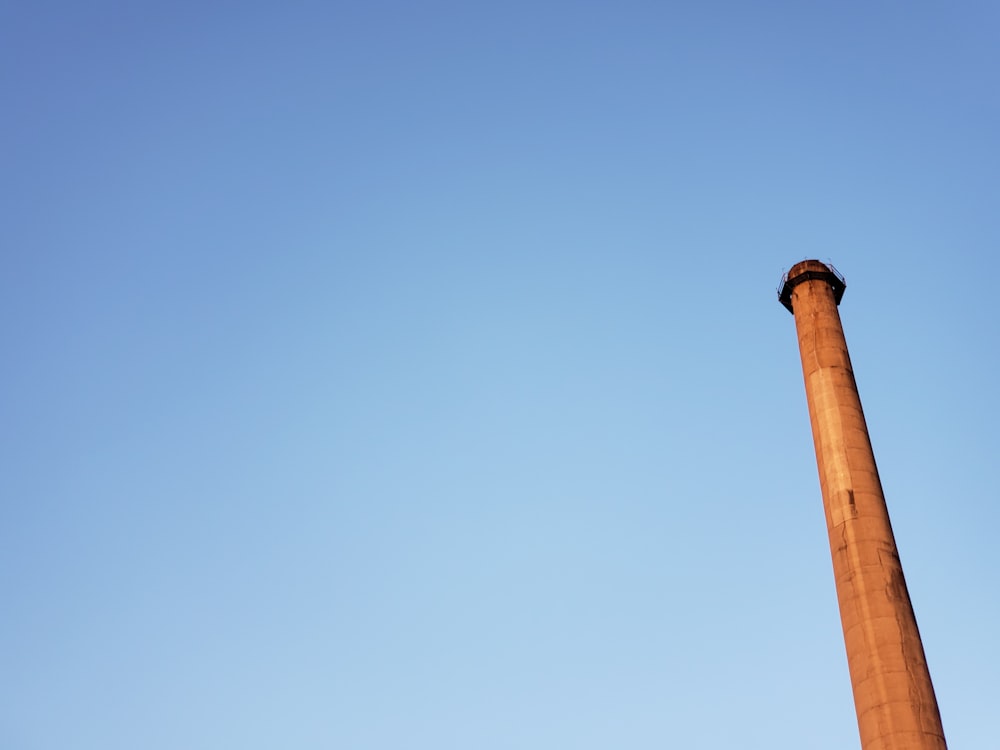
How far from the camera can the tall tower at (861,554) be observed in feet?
100

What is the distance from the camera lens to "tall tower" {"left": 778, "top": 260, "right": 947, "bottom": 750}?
30531 mm

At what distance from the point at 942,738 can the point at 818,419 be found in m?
12.3

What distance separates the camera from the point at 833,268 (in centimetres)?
4394

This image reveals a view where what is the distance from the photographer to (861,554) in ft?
111

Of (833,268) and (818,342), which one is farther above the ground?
(833,268)

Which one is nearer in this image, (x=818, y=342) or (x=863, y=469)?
(x=863, y=469)

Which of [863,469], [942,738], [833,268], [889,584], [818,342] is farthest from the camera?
[833,268]

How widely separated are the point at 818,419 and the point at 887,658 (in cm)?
1008

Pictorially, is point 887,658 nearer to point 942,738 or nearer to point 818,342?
point 942,738

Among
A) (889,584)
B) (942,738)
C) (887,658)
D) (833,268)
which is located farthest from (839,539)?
(833,268)

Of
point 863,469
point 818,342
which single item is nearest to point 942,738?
point 863,469

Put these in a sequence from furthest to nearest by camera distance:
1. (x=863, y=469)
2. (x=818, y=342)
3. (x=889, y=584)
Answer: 1. (x=818, y=342)
2. (x=863, y=469)
3. (x=889, y=584)

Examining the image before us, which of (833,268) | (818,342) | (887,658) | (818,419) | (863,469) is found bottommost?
(887,658)

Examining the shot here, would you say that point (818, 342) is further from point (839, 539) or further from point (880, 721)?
point (880, 721)
